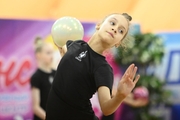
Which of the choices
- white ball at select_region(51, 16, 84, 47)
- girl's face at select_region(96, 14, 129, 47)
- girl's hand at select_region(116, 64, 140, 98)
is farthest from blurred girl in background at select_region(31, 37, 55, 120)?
girl's hand at select_region(116, 64, 140, 98)

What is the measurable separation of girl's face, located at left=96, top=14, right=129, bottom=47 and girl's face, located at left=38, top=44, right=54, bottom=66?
2.35 meters

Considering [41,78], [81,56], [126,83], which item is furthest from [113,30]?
[41,78]

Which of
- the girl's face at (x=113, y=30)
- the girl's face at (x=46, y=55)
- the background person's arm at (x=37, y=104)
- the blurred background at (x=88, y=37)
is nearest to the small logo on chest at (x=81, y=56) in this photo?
the girl's face at (x=113, y=30)

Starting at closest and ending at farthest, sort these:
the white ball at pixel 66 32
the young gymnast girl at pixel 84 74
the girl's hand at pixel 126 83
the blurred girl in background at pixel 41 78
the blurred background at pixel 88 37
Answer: the girl's hand at pixel 126 83, the young gymnast girl at pixel 84 74, the white ball at pixel 66 32, the blurred girl in background at pixel 41 78, the blurred background at pixel 88 37

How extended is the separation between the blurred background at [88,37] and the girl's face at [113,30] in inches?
80.2

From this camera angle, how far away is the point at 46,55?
15.5 feet

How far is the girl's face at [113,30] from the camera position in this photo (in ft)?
7.68

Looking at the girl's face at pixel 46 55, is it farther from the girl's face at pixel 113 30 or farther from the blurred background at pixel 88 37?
the girl's face at pixel 113 30

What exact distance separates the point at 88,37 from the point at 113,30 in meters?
2.78

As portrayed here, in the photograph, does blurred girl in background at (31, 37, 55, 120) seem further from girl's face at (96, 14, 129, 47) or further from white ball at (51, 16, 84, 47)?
girl's face at (96, 14, 129, 47)

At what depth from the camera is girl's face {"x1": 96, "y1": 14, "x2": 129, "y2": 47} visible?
234 centimetres

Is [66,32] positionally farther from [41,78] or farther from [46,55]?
[46,55]

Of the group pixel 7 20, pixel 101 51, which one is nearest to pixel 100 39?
pixel 101 51

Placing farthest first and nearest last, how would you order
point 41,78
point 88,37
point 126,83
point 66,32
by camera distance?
point 88,37
point 41,78
point 66,32
point 126,83
